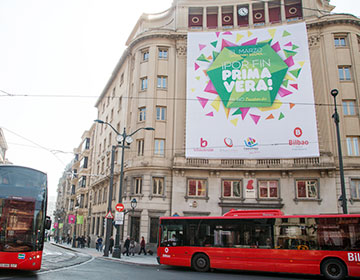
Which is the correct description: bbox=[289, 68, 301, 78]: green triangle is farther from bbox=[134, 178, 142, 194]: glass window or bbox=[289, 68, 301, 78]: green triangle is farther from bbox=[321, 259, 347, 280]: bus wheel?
bbox=[321, 259, 347, 280]: bus wheel

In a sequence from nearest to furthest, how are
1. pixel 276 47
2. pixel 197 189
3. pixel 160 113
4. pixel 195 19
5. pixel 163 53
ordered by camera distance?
1. pixel 197 189
2. pixel 276 47
3. pixel 160 113
4. pixel 163 53
5. pixel 195 19

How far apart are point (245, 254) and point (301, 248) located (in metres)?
2.40

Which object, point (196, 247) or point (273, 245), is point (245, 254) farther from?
point (196, 247)

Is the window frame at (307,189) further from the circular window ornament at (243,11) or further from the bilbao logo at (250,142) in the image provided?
the circular window ornament at (243,11)

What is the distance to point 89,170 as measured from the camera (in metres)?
50.6

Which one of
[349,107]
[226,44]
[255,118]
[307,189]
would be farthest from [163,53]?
[307,189]

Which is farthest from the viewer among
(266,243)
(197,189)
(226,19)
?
(226,19)

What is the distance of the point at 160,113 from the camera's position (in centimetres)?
2941

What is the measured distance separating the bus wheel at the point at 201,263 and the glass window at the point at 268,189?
12.3 meters

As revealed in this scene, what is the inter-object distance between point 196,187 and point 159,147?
469cm

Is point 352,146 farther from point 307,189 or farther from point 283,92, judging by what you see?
point 283,92

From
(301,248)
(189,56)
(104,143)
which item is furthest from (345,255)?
(104,143)

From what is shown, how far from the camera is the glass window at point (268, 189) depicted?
26.4 m

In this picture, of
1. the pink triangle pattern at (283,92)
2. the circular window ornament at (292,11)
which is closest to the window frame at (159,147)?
the pink triangle pattern at (283,92)
